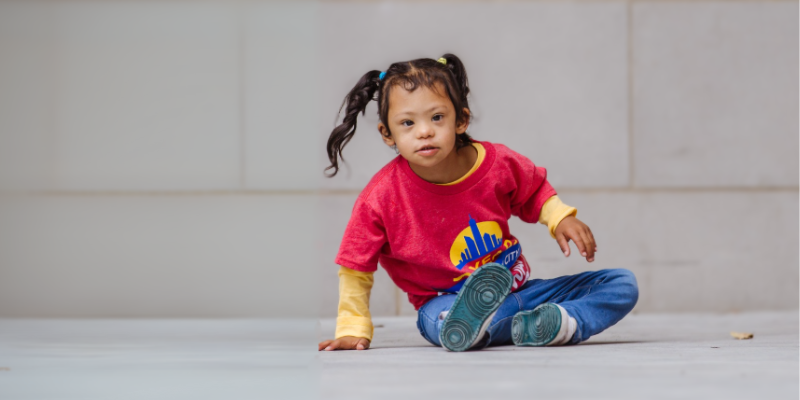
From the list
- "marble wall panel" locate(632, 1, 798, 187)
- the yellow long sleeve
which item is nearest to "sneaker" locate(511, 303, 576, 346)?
the yellow long sleeve

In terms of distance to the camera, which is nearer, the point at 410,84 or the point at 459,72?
the point at 410,84

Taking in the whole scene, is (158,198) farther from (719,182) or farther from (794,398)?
(794,398)

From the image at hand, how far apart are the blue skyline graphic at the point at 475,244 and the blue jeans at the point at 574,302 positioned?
5.1 inches

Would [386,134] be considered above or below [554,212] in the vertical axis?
above

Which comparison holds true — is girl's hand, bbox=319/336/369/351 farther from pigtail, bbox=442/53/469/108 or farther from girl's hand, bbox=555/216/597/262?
pigtail, bbox=442/53/469/108

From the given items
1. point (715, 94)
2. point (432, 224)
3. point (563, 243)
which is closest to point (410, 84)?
point (432, 224)

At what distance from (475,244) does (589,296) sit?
0.38m

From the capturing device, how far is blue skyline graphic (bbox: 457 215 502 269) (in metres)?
2.47

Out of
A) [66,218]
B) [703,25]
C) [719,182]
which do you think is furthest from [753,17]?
[66,218]

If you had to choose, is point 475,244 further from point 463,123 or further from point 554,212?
point 463,123

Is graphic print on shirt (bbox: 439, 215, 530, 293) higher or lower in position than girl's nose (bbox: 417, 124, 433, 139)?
lower

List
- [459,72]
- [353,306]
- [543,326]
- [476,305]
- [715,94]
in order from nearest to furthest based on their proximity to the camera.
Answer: [476,305], [543,326], [353,306], [459,72], [715,94]

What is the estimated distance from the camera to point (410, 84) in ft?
7.73

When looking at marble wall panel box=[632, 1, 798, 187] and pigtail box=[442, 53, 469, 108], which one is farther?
marble wall panel box=[632, 1, 798, 187]
